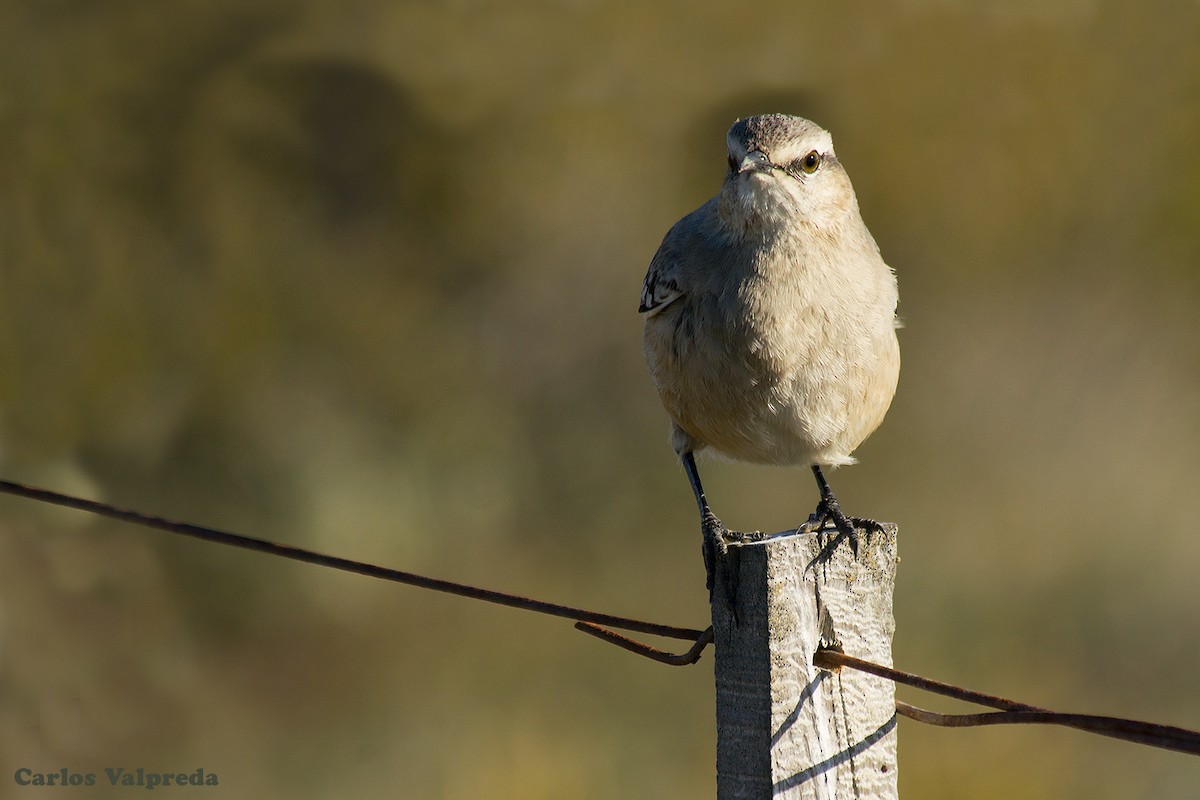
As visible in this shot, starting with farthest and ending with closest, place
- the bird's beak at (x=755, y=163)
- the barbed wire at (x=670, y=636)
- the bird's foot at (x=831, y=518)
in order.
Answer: the bird's beak at (x=755, y=163), the bird's foot at (x=831, y=518), the barbed wire at (x=670, y=636)

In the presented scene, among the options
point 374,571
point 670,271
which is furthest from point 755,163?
point 374,571

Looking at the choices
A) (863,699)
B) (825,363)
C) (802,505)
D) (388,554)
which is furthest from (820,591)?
(388,554)

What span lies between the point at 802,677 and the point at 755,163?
5.82 feet

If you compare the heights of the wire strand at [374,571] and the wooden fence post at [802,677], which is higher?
the wire strand at [374,571]

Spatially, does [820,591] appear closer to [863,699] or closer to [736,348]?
[863,699]

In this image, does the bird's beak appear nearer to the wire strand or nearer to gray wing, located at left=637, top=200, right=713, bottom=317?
gray wing, located at left=637, top=200, right=713, bottom=317

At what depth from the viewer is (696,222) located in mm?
3900

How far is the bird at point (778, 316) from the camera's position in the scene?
11.2 feet

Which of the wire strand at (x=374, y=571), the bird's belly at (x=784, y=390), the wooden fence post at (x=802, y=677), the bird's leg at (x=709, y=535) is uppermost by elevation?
the bird's belly at (x=784, y=390)

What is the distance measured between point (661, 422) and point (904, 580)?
182 centimetres

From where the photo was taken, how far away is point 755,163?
353cm

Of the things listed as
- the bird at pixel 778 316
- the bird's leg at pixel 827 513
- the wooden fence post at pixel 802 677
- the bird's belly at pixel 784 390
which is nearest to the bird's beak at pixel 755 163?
the bird at pixel 778 316

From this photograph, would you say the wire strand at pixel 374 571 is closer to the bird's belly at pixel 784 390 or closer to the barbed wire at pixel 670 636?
the barbed wire at pixel 670 636

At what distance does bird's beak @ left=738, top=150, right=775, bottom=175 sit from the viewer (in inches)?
139
